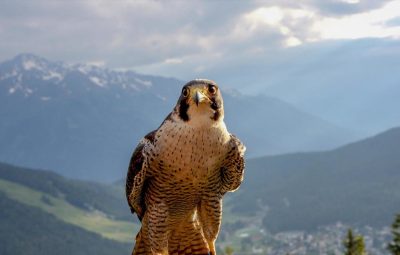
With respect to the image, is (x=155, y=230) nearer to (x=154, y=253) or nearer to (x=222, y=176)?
(x=154, y=253)

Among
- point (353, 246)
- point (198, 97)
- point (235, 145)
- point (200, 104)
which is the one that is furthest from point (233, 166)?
point (353, 246)

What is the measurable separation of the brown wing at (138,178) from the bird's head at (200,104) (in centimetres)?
99

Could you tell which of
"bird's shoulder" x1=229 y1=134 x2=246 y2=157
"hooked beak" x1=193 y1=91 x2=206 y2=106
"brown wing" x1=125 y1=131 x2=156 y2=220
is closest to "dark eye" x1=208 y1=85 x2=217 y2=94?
"hooked beak" x1=193 y1=91 x2=206 y2=106

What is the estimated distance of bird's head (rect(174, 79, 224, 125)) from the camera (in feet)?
24.2

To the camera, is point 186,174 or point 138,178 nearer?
point 186,174

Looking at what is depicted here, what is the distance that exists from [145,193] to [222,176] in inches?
46.9

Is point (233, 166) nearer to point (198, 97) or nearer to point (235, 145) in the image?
point (235, 145)

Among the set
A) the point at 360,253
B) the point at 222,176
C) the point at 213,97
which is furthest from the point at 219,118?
the point at 360,253

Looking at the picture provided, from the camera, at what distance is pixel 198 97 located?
7.23 m

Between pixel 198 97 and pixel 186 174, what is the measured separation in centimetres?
141

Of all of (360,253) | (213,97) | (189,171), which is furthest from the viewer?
(360,253)

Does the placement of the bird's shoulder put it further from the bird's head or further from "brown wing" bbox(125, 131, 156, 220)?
"brown wing" bbox(125, 131, 156, 220)

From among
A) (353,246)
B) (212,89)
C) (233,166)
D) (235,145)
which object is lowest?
(233,166)

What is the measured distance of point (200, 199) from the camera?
8875mm
